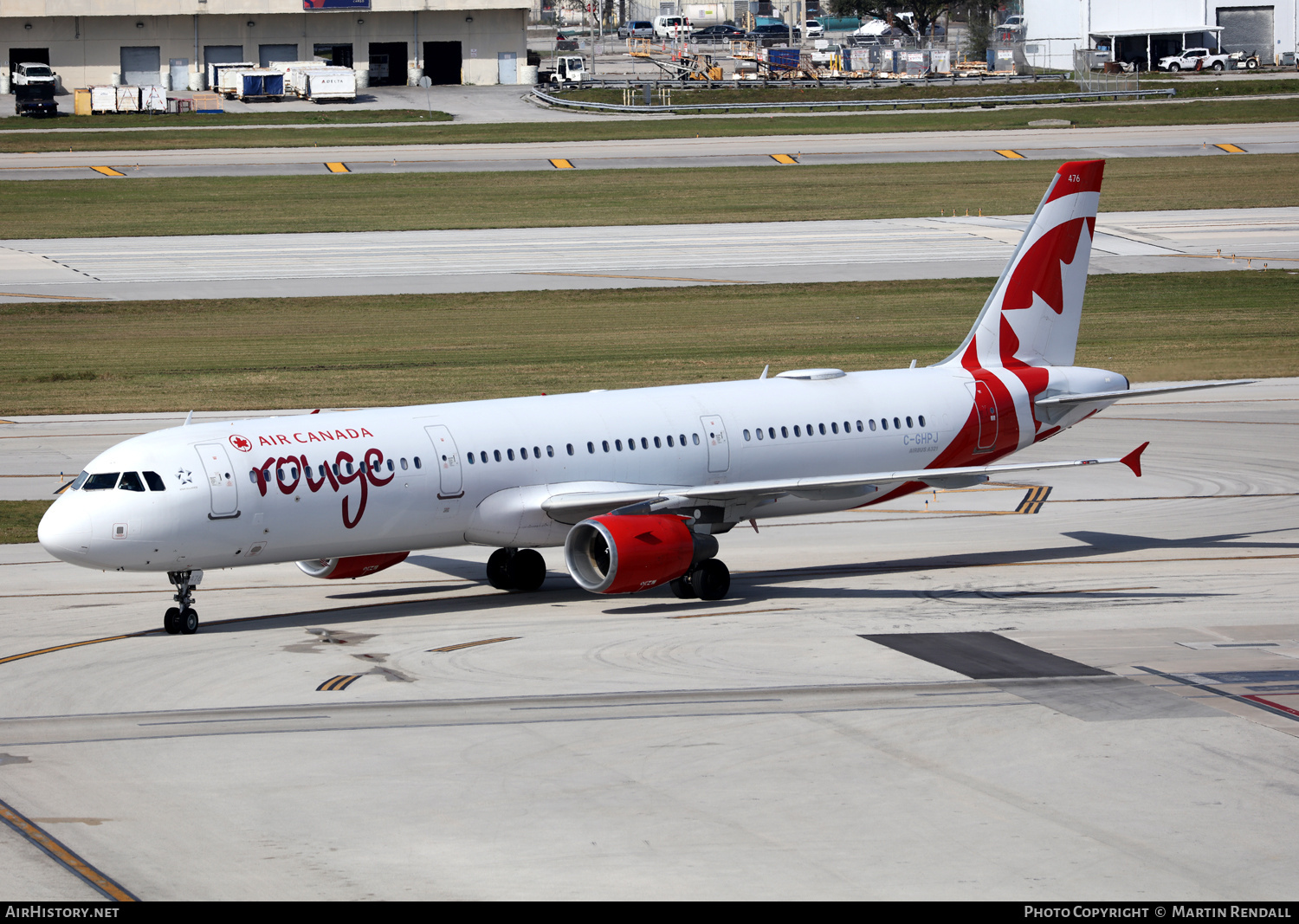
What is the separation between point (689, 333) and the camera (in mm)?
70125

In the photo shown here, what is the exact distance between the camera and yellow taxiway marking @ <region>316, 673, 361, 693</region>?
28.3 m

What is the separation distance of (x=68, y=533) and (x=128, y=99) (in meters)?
118

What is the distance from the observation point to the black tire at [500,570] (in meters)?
36.7

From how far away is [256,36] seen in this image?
154125 millimetres

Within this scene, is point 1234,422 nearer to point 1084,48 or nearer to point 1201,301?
point 1201,301

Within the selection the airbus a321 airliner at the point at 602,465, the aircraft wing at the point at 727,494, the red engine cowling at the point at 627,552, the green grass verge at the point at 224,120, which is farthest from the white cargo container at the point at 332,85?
the red engine cowling at the point at 627,552

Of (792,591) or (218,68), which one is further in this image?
(218,68)

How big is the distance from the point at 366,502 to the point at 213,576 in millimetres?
7574

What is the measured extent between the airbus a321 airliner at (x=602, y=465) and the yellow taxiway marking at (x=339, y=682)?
4.44 m

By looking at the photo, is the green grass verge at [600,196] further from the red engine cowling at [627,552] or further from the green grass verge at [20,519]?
the red engine cowling at [627,552]

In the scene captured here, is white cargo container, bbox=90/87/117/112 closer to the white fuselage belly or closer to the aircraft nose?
the white fuselage belly

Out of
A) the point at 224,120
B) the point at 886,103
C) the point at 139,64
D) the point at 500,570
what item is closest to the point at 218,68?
the point at 139,64

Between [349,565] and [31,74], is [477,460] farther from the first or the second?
[31,74]

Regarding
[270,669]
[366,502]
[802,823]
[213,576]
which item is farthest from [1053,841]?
[213,576]
